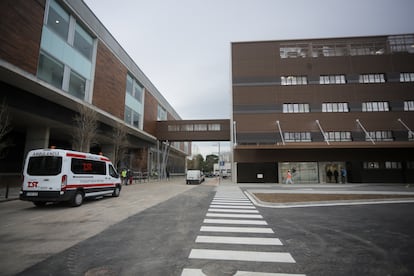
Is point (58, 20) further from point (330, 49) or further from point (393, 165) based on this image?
point (393, 165)

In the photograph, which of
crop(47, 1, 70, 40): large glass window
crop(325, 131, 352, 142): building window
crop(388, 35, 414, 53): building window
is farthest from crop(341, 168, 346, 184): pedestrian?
crop(47, 1, 70, 40): large glass window

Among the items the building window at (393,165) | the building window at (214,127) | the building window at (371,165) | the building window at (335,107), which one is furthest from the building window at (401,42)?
the building window at (214,127)

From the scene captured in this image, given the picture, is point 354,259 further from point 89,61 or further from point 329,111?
point 329,111

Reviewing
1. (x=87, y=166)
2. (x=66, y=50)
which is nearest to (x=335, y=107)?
(x=87, y=166)

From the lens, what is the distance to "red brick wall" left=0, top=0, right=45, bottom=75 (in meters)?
12.1

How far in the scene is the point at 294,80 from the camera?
29203 mm

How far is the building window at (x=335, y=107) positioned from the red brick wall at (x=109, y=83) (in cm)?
2770

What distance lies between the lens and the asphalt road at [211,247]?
362 centimetres

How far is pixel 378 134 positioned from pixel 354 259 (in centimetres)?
3117

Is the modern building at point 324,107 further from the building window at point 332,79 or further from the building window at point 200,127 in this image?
the building window at point 200,127

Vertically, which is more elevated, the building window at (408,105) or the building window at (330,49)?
the building window at (330,49)

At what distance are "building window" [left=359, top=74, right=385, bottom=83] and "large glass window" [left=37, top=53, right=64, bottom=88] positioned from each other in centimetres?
3641

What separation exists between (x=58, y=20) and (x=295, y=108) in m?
27.9

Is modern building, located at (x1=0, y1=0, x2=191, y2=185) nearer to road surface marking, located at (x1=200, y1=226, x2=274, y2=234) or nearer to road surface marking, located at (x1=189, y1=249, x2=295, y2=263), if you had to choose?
road surface marking, located at (x1=200, y1=226, x2=274, y2=234)
